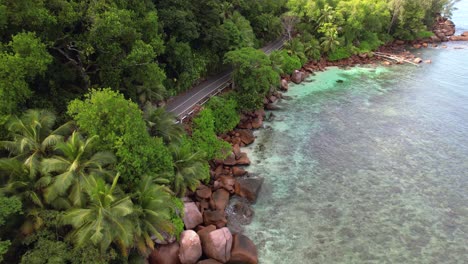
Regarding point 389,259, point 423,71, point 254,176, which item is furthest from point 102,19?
point 423,71

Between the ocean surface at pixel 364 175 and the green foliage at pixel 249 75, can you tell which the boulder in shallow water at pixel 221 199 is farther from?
the green foliage at pixel 249 75

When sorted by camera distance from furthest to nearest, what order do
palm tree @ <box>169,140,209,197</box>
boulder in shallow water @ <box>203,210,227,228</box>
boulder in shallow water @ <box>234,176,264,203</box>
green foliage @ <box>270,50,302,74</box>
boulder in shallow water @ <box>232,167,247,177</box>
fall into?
green foliage @ <box>270,50,302,74</box> → boulder in shallow water @ <box>232,167,247,177</box> → boulder in shallow water @ <box>234,176,264,203</box> → boulder in shallow water @ <box>203,210,227,228</box> → palm tree @ <box>169,140,209,197</box>

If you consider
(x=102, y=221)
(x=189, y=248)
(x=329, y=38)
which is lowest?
(x=189, y=248)

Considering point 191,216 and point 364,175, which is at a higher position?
point 191,216

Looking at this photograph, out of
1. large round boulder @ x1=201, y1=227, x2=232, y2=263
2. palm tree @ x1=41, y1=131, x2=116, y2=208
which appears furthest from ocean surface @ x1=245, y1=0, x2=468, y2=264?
palm tree @ x1=41, y1=131, x2=116, y2=208

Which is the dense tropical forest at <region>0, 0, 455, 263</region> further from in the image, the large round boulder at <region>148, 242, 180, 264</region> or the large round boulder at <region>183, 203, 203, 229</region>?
the large round boulder at <region>183, 203, 203, 229</region>

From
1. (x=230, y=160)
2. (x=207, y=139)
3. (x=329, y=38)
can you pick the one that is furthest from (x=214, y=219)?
(x=329, y=38)

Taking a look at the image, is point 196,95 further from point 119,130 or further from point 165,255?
point 165,255
